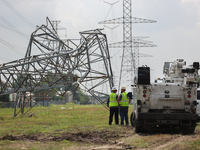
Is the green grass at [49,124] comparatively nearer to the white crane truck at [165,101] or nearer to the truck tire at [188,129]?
the white crane truck at [165,101]

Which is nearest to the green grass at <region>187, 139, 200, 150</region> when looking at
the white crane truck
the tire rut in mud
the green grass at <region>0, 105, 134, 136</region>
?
the tire rut in mud

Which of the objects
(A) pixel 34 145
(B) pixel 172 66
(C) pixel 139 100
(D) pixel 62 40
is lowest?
(A) pixel 34 145

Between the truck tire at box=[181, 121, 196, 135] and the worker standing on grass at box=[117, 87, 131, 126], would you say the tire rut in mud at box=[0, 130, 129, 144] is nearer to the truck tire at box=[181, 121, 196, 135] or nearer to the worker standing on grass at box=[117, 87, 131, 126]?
the truck tire at box=[181, 121, 196, 135]

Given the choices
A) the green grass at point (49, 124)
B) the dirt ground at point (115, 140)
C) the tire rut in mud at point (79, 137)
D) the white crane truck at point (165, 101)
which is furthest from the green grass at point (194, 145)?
the green grass at point (49, 124)

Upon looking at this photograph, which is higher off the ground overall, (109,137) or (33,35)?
(33,35)

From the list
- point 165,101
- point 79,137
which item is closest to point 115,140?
point 79,137

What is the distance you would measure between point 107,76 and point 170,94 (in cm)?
1641

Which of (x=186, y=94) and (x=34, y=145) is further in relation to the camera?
(x=186, y=94)

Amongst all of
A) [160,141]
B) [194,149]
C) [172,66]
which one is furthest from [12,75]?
[194,149]

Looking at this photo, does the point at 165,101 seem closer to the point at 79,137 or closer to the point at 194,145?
the point at 79,137

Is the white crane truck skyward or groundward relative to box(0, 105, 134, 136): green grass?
skyward

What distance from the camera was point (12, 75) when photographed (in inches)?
1016

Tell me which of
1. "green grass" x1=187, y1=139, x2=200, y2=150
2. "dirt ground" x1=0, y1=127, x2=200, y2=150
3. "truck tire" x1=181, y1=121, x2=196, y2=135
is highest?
"truck tire" x1=181, y1=121, x2=196, y2=135

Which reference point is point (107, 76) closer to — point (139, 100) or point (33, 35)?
point (33, 35)
